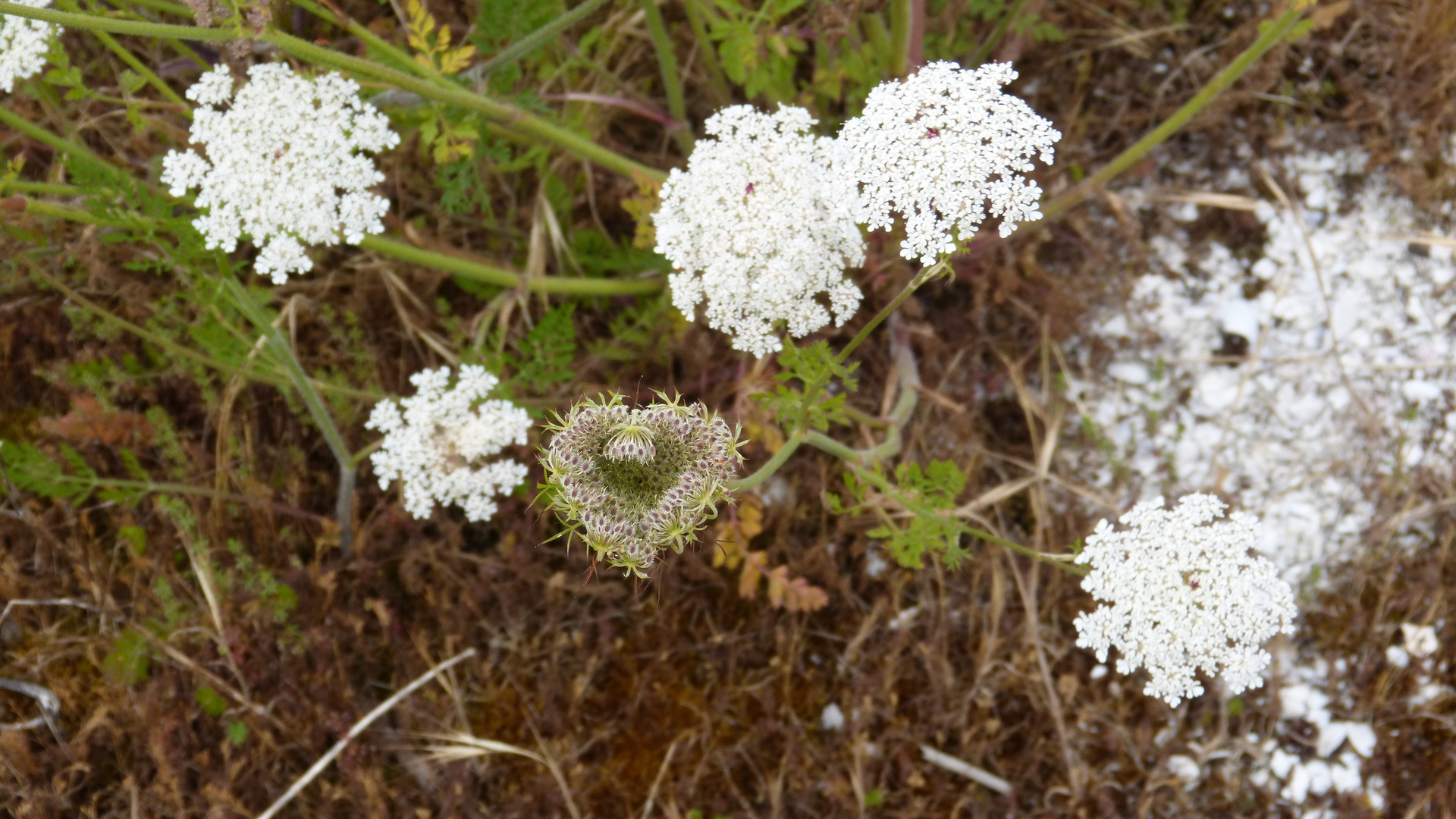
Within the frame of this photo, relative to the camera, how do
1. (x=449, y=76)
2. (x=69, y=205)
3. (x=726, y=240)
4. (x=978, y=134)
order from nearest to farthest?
(x=978, y=134) < (x=726, y=240) < (x=69, y=205) < (x=449, y=76)

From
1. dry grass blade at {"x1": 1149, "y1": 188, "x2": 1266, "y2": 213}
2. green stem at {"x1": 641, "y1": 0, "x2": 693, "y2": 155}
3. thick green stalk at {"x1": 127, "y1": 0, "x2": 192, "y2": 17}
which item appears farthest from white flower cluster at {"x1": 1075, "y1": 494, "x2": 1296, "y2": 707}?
thick green stalk at {"x1": 127, "y1": 0, "x2": 192, "y2": 17}

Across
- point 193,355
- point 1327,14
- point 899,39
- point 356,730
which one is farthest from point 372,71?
point 1327,14

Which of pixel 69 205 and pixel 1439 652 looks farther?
pixel 1439 652

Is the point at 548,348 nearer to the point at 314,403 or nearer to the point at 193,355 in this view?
the point at 314,403

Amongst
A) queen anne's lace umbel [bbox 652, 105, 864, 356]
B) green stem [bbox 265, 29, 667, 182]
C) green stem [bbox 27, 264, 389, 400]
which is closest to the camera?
green stem [bbox 265, 29, 667, 182]

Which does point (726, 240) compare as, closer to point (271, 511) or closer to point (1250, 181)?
point (271, 511)

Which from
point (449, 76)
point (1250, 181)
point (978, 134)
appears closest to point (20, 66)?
point (449, 76)

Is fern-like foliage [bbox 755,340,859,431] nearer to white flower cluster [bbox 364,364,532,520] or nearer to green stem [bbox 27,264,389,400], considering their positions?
white flower cluster [bbox 364,364,532,520]
